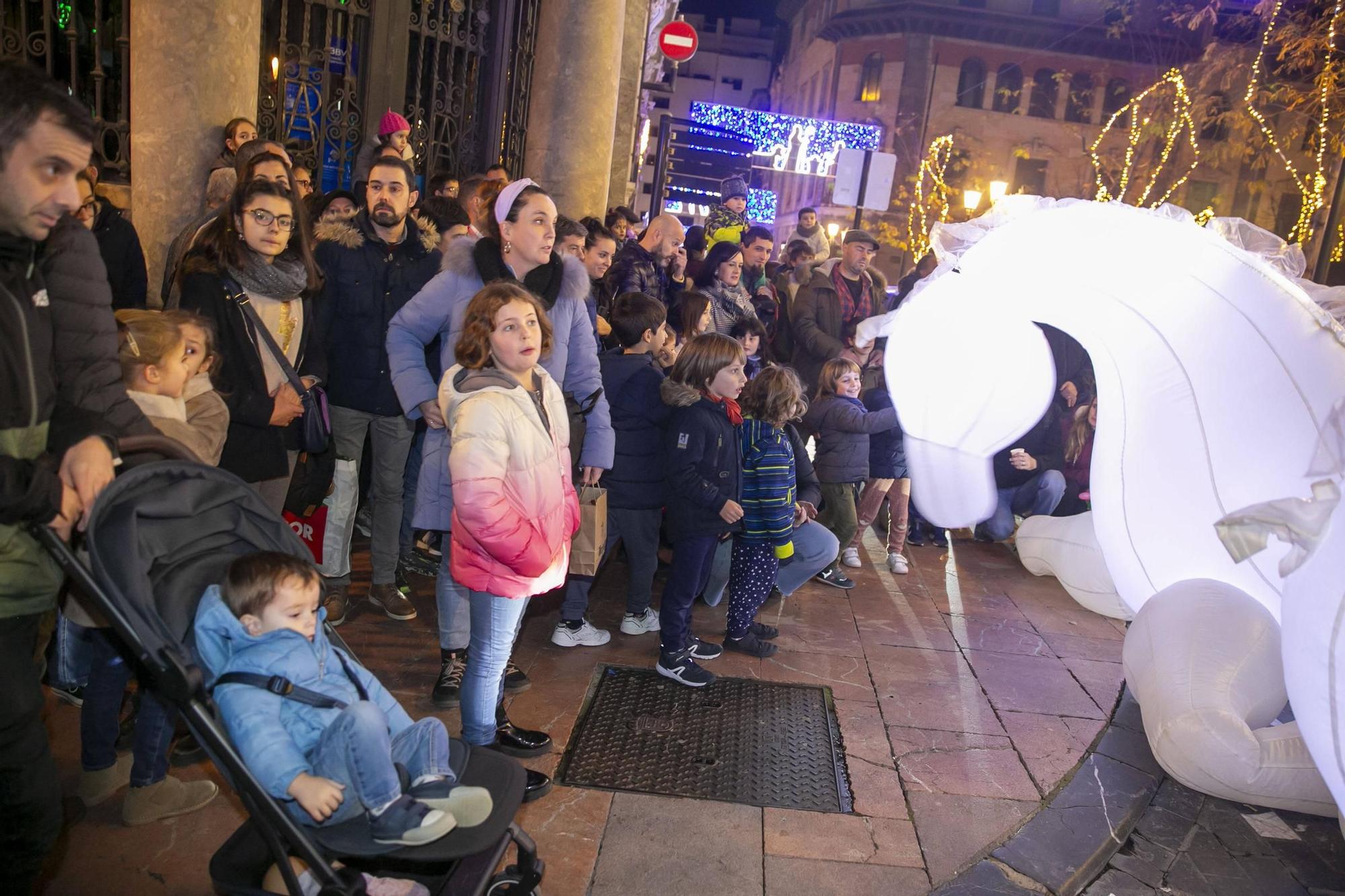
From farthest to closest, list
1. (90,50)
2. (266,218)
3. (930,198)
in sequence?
(930,198) < (90,50) < (266,218)

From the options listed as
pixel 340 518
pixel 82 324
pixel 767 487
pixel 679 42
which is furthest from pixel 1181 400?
pixel 679 42

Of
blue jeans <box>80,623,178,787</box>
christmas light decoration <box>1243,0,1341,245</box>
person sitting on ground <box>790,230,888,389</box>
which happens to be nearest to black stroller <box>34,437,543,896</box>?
blue jeans <box>80,623,178,787</box>

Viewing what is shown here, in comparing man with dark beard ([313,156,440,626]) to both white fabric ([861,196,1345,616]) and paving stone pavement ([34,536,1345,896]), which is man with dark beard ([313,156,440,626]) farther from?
white fabric ([861,196,1345,616])

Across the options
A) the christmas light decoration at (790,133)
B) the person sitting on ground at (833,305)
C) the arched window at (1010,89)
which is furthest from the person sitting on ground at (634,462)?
the arched window at (1010,89)

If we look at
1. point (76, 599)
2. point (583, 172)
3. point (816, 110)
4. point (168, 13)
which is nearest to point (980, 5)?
point (816, 110)

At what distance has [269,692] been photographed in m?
2.45

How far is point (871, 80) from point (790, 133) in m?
10.8

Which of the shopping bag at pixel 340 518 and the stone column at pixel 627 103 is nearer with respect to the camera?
the shopping bag at pixel 340 518

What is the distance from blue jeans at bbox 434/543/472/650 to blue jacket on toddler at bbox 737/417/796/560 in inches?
66.1

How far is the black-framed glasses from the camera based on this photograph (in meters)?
4.12

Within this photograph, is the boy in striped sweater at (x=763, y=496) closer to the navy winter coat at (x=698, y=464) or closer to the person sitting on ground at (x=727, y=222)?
the navy winter coat at (x=698, y=464)

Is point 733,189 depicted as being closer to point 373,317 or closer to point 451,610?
point 373,317

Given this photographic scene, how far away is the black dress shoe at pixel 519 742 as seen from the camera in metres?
4.02

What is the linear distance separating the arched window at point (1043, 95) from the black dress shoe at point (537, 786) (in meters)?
46.8
